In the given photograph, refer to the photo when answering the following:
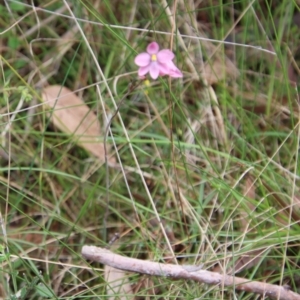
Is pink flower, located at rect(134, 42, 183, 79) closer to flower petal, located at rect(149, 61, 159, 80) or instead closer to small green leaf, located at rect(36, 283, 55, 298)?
flower petal, located at rect(149, 61, 159, 80)

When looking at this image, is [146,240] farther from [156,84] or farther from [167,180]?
[156,84]

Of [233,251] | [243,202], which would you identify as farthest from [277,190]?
[233,251]

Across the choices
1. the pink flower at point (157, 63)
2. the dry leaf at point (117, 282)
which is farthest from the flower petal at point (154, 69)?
the dry leaf at point (117, 282)

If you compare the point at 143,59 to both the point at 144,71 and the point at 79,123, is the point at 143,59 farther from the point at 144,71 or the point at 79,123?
the point at 79,123

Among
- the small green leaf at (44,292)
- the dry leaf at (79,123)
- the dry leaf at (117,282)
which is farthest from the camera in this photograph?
the dry leaf at (79,123)

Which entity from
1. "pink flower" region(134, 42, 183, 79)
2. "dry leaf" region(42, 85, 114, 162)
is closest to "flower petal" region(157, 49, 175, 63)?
"pink flower" region(134, 42, 183, 79)

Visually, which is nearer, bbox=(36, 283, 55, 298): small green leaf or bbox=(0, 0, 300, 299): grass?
bbox=(36, 283, 55, 298): small green leaf

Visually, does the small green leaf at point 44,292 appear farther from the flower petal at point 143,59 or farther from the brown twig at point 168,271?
the flower petal at point 143,59
